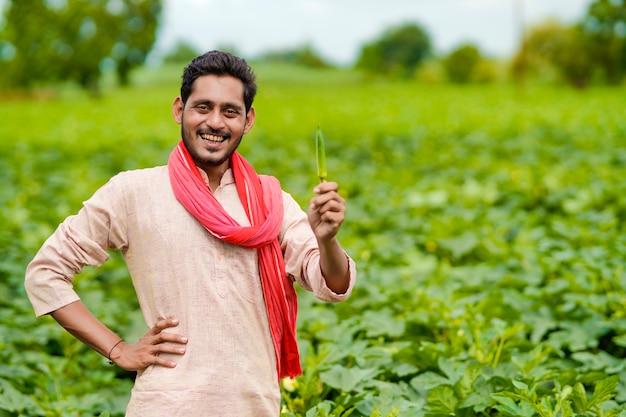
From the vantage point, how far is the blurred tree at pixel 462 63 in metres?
53.6

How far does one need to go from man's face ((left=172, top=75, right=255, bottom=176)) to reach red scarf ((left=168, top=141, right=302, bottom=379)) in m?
0.04

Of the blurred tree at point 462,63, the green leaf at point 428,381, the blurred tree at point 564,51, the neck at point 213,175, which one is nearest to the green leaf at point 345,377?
the green leaf at point 428,381

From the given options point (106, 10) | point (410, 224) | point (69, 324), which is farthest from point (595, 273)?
point (106, 10)

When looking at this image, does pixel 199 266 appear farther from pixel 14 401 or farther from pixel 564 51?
pixel 564 51

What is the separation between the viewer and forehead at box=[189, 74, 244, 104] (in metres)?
2.00

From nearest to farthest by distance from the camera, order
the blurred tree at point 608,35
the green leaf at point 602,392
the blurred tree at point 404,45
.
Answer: the green leaf at point 602,392
the blurred tree at point 608,35
the blurred tree at point 404,45

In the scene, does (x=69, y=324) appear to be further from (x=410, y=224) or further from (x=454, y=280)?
(x=410, y=224)

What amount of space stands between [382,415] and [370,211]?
4153mm

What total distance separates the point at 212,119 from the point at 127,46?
48.8m

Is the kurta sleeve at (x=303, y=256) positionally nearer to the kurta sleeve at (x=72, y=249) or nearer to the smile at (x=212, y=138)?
the smile at (x=212, y=138)

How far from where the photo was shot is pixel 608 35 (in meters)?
39.0

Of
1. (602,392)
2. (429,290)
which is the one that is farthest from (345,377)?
(429,290)

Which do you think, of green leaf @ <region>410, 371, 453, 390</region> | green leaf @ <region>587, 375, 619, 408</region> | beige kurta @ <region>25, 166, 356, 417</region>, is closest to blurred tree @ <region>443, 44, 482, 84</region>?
green leaf @ <region>410, 371, 453, 390</region>

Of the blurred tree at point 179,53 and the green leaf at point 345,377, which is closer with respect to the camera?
the green leaf at point 345,377
